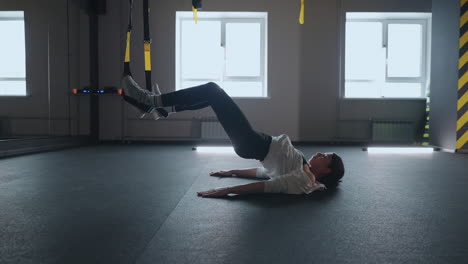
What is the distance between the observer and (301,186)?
7.03 feet

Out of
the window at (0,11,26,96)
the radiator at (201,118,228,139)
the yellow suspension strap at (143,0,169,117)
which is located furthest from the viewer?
the radiator at (201,118,228,139)

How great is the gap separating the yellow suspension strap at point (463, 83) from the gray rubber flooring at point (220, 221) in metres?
2.74

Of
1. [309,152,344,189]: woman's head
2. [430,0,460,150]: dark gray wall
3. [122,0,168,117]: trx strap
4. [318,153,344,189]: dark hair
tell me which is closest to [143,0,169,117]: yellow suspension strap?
[122,0,168,117]: trx strap

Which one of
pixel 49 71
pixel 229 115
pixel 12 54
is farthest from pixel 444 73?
pixel 12 54

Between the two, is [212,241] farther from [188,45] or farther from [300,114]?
[188,45]

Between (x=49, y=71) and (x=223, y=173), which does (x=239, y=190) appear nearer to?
(x=223, y=173)

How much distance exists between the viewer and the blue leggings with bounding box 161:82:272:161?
2.18 meters

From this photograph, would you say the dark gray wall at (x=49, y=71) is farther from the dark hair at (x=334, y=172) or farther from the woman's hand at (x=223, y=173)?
the dark hair at (x=334, y=172)

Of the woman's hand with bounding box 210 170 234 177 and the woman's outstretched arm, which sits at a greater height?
the woman's outstretched arm

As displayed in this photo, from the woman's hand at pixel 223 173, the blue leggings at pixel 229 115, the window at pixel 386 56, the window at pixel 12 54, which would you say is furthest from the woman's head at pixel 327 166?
the window at pixel 386 56

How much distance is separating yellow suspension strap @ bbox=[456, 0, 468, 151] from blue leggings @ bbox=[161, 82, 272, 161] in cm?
436

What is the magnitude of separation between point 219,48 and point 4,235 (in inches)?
230

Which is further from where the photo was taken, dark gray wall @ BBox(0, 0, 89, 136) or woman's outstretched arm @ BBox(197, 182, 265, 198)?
dark gray wall @ BBox(0, 0, 89, 136)

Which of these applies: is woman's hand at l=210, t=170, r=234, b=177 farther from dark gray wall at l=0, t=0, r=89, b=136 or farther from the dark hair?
dark gray wall at l=0, t=0, r=89, b=136
